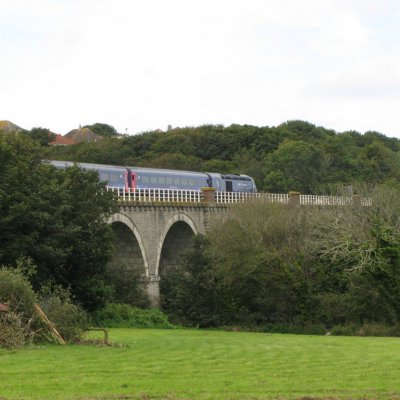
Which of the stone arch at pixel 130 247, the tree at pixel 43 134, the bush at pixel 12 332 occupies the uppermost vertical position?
the tree at pixel 43 134

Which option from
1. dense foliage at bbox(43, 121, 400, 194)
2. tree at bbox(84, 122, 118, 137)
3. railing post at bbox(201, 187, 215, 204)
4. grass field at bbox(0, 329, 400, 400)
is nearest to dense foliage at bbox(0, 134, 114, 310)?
grass field at bbox(0, 329, 400, 400)

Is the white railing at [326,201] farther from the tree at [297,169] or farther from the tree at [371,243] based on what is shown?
the tree at [297,169]

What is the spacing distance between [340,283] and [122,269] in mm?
11020

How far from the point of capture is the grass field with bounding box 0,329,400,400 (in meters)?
12.8

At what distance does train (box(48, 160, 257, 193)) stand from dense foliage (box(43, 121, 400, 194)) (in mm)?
17795

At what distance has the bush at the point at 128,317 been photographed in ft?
122

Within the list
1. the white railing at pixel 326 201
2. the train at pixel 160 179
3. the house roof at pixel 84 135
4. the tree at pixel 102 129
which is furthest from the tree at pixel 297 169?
the tree at pixel 102 129

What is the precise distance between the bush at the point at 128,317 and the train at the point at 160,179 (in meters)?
7.39

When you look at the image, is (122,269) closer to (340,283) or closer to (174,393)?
(340,283)

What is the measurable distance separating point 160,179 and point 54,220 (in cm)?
2369

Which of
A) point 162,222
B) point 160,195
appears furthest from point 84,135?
point 162,222

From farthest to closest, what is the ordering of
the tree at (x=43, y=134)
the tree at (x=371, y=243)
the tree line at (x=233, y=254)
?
the tree at (x=43, y=134) → the tree at (x=371, y=243) → the tree line at (x=233, y=254)

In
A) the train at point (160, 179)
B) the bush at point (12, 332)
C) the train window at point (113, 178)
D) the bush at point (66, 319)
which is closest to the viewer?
the bush at point (12, 332)

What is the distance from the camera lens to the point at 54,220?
105 feet
